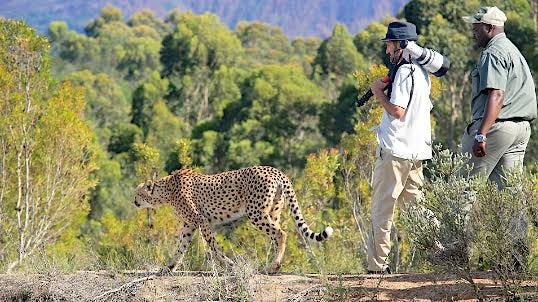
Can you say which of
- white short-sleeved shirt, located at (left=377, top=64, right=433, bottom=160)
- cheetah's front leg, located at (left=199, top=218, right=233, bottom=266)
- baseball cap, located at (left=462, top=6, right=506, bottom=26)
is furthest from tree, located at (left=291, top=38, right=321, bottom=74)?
baseball cap, located at (left=462, top=6, right=506, bottom=26)


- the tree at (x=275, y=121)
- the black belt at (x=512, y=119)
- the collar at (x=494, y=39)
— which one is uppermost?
the collar at (x=494, y=39)

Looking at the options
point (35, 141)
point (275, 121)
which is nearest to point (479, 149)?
point (35, 141)

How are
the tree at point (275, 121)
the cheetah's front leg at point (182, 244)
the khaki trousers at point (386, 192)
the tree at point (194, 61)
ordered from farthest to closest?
the tree at point (194, 61)
the tree at point (275, 121)
the cheetah's front leg at point (182, 244)
the khaki trousers at point (386, 192)

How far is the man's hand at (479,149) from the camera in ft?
20.2

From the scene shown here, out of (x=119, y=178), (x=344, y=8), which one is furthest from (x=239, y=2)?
(x=119, y=178)

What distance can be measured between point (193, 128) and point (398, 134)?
3097cm

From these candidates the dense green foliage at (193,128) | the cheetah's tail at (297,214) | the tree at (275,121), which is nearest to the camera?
the cheetah's tail at (297,214)

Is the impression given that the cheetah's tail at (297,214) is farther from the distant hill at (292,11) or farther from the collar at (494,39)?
the distant hill at (292,11)

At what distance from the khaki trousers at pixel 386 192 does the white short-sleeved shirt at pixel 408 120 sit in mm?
80

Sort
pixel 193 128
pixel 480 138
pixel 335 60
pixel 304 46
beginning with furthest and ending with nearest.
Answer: pixel 304 46
pixel 335 60
pixel 193 128
pixel 480 138

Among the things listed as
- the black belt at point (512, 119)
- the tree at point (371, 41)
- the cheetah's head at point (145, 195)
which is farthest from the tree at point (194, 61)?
the black belt at point (512, 119)

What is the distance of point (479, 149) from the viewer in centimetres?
616

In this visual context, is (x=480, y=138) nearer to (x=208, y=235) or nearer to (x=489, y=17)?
(x=489, y=17)

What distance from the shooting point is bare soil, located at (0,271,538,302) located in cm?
607
